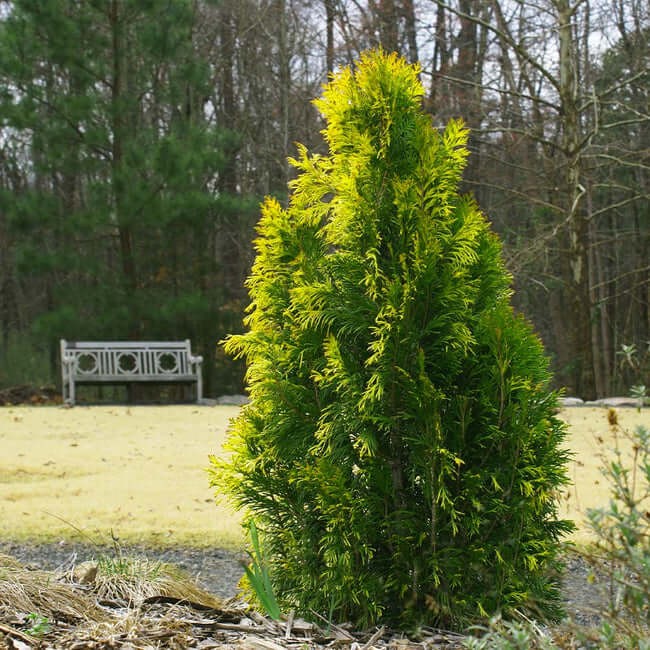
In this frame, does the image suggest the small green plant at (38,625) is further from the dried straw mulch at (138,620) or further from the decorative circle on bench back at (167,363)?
the decorative circle on bench back at (167,363)

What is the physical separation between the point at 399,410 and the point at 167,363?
44.9 ft

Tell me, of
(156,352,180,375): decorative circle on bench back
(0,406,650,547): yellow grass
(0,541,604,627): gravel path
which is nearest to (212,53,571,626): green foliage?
(0,406,650,547): yellow grass

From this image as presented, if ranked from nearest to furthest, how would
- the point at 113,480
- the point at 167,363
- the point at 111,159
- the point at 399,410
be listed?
the point at 399,410 < the point at 113,480 < the point at 167,363 < the point at 111,159

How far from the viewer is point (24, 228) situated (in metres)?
15.8

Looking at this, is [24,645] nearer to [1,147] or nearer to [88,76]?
[88,76]

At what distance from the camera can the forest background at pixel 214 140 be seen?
14.9 m

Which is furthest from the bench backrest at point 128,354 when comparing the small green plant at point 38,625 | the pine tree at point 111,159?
the small green plant at point 38,625

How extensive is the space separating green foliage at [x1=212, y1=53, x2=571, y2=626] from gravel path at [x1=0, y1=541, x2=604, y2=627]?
1618 mm

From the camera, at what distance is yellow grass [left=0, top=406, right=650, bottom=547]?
574 centimetres

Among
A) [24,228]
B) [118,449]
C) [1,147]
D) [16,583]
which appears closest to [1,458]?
[118,449]

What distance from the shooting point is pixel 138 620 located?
2.80 m

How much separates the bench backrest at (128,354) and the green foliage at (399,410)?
12.1 metres

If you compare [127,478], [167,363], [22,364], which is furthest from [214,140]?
[127,478]

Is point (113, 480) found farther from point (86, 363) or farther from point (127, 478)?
point (86, 363)
